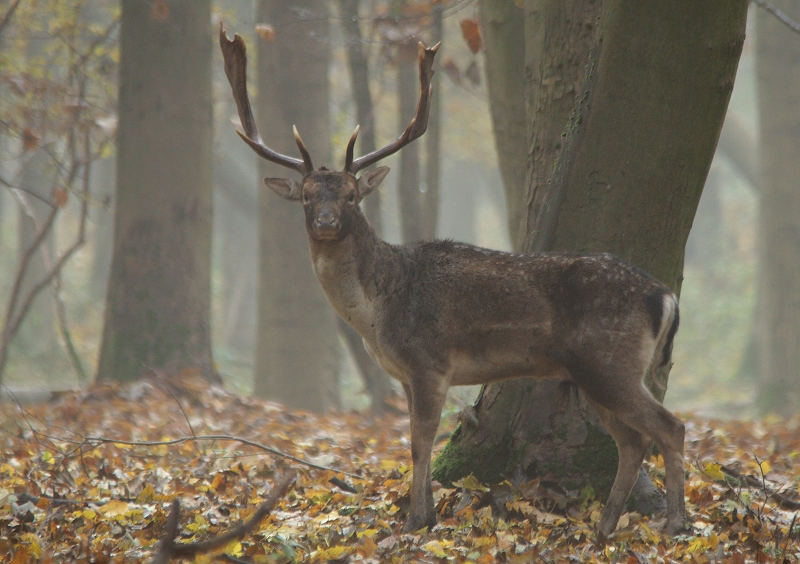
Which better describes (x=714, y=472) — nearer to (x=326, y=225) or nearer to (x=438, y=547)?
(x=438, y=547)

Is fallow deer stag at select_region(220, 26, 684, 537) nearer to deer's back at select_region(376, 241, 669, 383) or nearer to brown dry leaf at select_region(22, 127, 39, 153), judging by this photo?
deer's back at select_region(376, 241, 669, 383)

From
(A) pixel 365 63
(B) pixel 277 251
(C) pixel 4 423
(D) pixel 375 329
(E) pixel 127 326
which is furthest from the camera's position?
(B) pixel 277 251

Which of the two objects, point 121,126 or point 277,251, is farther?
point 277,251

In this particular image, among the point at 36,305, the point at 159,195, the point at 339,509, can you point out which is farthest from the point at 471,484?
the point at 36,305

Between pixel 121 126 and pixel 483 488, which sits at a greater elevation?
pixel 121 126

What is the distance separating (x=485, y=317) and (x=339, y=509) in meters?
1.53

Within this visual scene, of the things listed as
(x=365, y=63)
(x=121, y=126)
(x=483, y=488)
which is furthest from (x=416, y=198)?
(x=483, y=488)

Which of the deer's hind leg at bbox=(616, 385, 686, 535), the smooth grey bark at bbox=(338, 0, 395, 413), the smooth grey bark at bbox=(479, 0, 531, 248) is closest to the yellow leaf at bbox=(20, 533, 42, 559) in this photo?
the deer's hind leg at bbox=(616, 385, 686, 535)

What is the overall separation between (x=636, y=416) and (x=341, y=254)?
6.58ft

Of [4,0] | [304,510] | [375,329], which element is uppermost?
[4,0]

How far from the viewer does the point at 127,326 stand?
1024 cm

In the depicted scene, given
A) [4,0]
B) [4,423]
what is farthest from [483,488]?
[4,0]

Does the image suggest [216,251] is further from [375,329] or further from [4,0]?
[375,329]

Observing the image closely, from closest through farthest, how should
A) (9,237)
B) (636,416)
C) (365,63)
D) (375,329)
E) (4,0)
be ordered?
(636,416) < (375,329) < (365,63) < (4,0) < (9,237)
